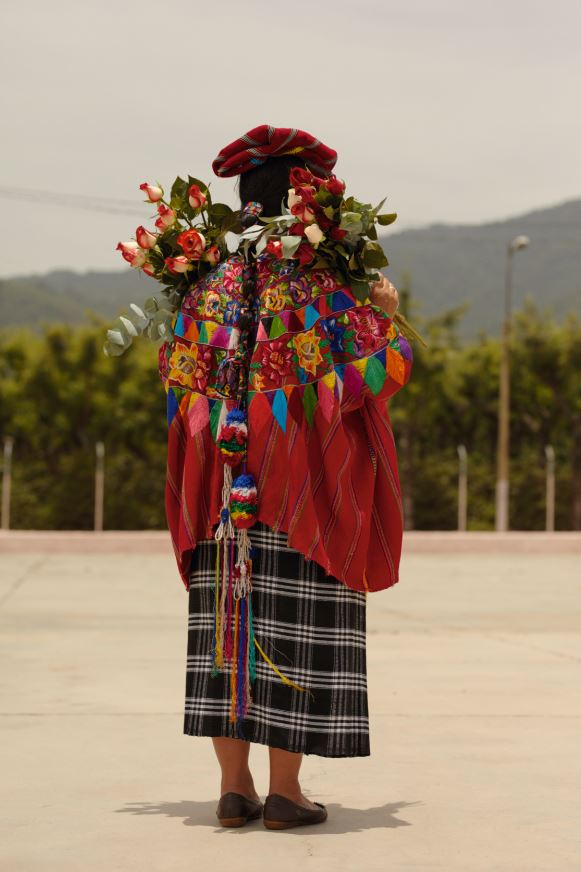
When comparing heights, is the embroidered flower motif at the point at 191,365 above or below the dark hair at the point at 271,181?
below

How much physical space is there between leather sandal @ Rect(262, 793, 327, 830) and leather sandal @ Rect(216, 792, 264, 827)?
0.21ft

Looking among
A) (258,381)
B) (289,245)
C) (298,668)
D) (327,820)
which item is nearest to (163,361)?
(258,381)

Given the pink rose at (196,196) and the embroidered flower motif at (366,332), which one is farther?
the pink rose at (196,196)

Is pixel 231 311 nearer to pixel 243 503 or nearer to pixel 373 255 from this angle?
pixel 373 255

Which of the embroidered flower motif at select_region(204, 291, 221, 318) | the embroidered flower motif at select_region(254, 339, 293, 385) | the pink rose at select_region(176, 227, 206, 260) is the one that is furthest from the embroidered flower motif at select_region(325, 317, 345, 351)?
the pink rose at select_region(176, 227, 206, 260)

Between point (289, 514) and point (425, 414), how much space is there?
32.4 meters

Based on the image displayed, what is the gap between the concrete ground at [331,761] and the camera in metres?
3.37

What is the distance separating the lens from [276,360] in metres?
3.64

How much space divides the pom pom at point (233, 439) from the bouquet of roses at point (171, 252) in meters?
0.38

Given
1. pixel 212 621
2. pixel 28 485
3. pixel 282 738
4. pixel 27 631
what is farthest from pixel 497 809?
pixel 28 485

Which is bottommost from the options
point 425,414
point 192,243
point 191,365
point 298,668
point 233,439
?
point 298,668

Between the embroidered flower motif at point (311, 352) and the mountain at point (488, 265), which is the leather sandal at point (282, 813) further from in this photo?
the mountain at point (488, 265)

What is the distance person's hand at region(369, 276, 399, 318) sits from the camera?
3.66 meters

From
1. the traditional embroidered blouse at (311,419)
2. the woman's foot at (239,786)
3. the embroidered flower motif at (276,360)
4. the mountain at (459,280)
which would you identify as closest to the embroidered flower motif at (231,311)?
the traditional embroidered blouse at (311,419)
